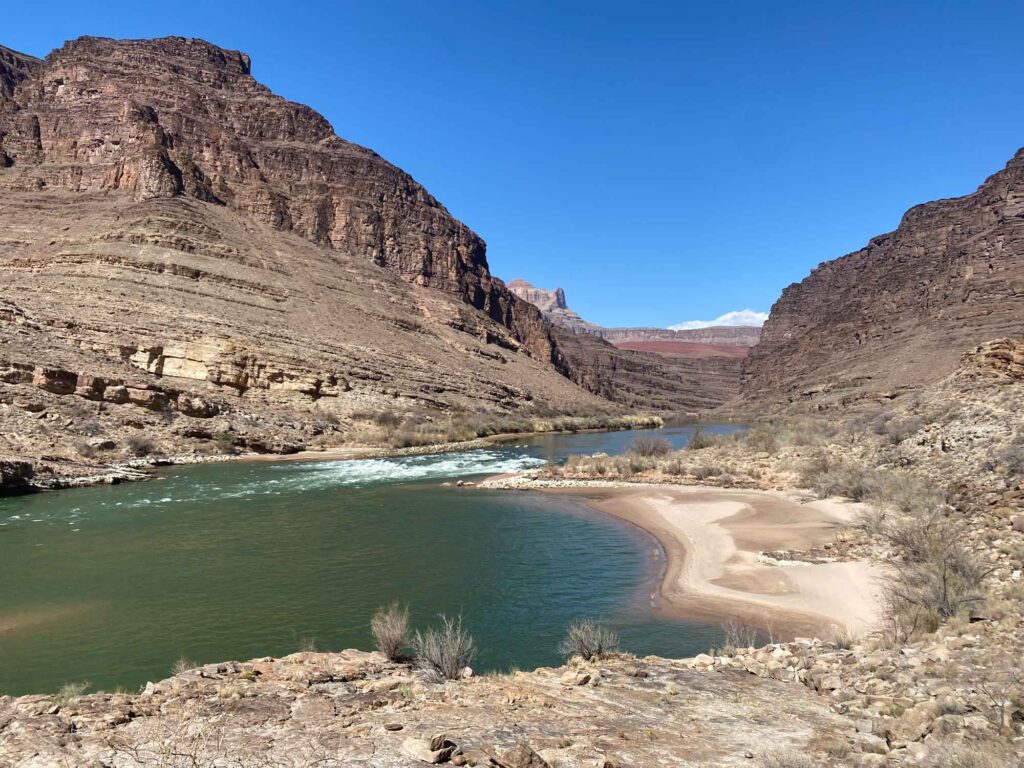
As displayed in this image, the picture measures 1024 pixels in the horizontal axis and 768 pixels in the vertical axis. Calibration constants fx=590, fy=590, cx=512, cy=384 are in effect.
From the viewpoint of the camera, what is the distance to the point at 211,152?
69.2 metres

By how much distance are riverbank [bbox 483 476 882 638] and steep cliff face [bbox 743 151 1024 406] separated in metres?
48.0

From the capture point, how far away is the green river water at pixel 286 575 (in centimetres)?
882

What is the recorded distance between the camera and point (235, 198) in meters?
68.3

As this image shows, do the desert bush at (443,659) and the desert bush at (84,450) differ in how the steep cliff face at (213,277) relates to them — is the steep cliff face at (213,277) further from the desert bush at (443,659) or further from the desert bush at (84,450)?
the desert bush at (443,659)

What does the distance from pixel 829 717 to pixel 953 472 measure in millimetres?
10915

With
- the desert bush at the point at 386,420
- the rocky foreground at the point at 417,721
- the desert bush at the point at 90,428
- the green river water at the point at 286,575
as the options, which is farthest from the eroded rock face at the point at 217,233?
the rocky foreground at the point at 417,721

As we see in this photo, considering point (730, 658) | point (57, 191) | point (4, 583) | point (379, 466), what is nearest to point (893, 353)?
point (379, 466)

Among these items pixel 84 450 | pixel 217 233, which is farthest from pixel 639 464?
pixel 217 233

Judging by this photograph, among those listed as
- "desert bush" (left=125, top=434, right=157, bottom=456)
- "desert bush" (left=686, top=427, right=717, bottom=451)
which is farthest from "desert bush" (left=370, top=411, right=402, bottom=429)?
"desert bush" (left=686, top=427, right=717, bottom=451)

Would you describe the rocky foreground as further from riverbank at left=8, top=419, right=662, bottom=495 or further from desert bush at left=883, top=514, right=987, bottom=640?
riverbank at left=8, top=419, right=662, bottom=495

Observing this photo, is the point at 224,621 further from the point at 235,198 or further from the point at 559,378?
the point at 559,378

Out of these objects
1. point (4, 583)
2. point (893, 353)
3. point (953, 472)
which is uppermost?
point (893, 353)

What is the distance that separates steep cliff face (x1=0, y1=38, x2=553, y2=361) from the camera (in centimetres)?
6294

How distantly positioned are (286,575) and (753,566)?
32.3 ft
